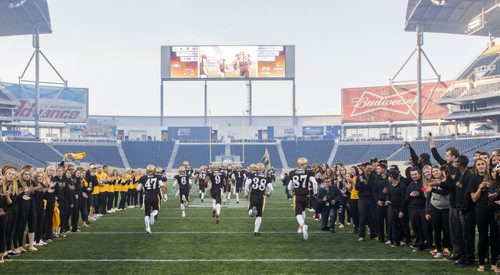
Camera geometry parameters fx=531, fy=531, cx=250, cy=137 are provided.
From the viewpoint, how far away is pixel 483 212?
9000 millimetres

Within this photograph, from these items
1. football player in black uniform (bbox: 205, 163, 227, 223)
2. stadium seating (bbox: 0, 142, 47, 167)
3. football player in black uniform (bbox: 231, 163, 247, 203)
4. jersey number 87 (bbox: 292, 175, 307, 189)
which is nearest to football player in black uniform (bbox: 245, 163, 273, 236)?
jersey number 87 (bbox: 292, 175, 307, 189)

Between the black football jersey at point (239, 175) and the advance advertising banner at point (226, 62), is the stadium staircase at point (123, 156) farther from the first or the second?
the black football jersey at point (239, 175)

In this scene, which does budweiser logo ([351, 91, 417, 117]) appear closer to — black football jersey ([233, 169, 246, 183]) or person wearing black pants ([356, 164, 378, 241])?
black football jersey ([233, 169, 246, 183])

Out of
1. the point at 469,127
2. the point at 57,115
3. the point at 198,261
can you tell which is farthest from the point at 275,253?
the point at 57,115

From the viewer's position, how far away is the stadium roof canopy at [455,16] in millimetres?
57625

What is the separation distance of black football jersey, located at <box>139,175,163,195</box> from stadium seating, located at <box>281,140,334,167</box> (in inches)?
2243

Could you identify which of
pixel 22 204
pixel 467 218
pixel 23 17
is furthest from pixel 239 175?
pixel 23 17

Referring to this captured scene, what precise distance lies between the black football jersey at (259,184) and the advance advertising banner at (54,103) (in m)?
68.5

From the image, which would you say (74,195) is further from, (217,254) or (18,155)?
(18,155)

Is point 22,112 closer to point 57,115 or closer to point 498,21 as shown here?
point 57,115

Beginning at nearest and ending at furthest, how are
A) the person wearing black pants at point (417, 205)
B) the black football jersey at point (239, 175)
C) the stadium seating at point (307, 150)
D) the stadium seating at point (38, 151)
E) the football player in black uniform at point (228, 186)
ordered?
1. the person wearing black pants at point (417, 205)
2. the football player in black uniform at point (228, 186)
3. the black football jersey at point (239, 175)
4. the stadium seating at point (38, 151)
5. the stadium seating at point (307, 150)

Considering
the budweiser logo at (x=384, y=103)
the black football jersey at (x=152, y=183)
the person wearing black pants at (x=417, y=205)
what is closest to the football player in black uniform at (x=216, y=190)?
the black football jersey at (x=152, y=183)

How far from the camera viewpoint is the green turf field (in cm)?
959

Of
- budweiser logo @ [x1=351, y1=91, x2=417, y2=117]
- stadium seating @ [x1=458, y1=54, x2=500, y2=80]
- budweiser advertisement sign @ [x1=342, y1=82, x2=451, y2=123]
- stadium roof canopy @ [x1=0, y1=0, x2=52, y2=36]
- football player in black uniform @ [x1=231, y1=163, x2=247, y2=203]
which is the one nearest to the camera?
football player in black uniform @ [x1=231, y1=163, x2=247, y2=203]
